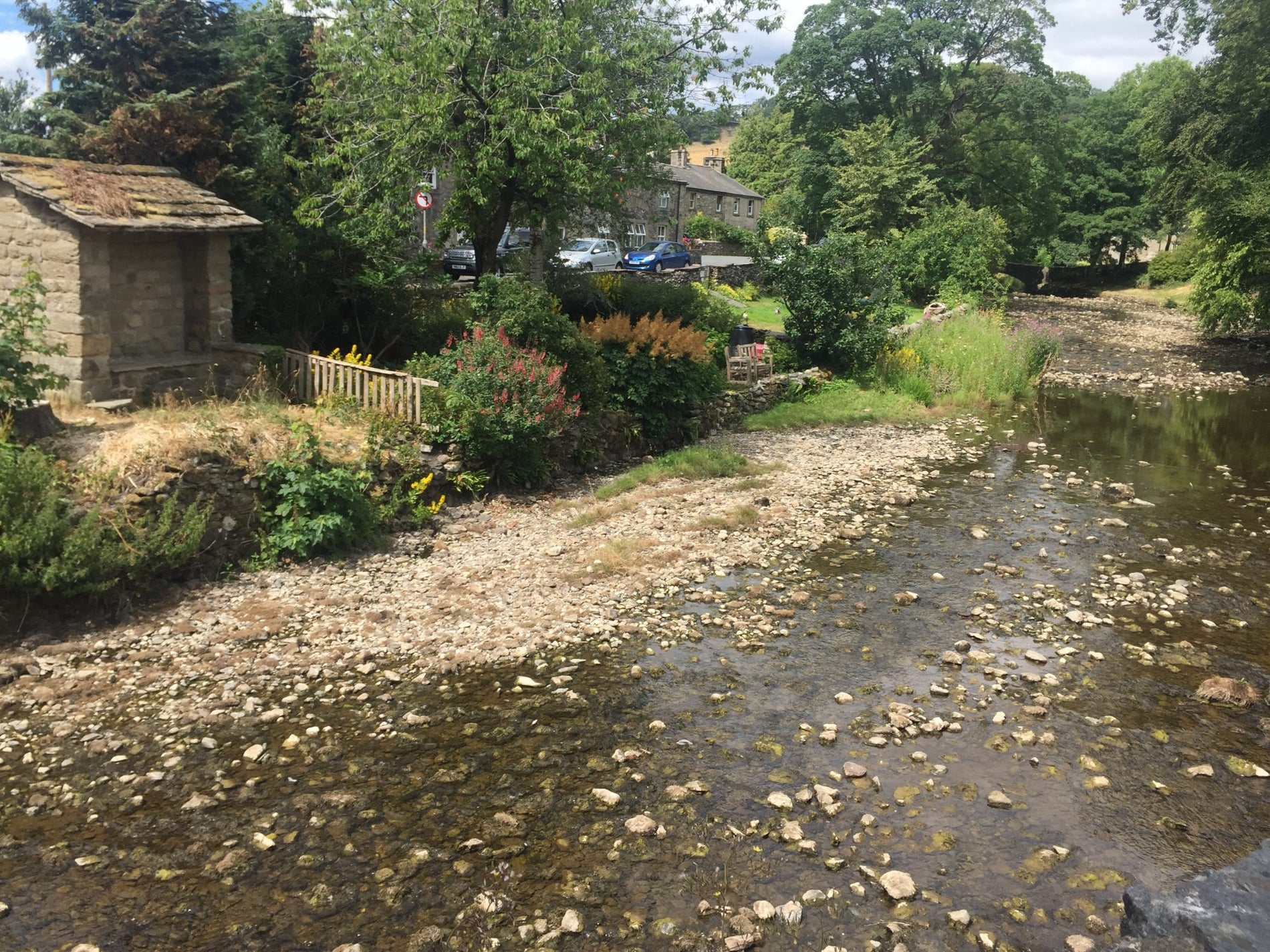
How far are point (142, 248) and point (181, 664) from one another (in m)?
7.46

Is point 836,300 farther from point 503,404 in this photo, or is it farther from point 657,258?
point 657,258

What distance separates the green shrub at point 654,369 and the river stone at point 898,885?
11408 millimetres

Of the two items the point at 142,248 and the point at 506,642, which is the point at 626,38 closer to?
the point at 142,248

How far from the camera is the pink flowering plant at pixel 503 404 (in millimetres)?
13383

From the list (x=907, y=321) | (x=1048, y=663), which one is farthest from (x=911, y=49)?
(x=1048, y=663)

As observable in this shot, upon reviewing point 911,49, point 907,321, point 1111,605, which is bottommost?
point 1111,605

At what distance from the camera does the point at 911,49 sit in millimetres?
46844

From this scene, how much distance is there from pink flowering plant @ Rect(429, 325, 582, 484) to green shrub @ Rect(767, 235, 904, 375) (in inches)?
391

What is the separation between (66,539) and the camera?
354 inches

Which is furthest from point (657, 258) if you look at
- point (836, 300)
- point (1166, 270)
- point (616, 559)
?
point (1166, 270)

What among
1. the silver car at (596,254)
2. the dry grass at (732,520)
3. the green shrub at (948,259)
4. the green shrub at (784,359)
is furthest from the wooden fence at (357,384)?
the green shrub at (948,259)

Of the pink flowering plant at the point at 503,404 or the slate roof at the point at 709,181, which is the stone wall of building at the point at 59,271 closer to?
the pink flowering plant at the point at 503,404

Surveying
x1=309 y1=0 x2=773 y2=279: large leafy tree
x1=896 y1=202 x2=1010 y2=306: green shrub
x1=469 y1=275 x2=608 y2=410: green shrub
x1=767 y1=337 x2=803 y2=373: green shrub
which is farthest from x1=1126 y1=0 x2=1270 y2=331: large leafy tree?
x1=469 y1=275 x2=608 y2=410: green shrub

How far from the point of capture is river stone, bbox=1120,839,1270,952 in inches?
180
